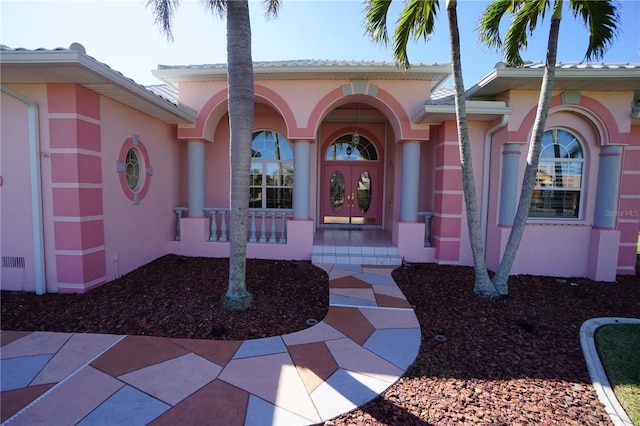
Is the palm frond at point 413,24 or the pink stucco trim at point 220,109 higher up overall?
the palm frond at point 413,24

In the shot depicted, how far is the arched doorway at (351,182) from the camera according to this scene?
9664 millimetres

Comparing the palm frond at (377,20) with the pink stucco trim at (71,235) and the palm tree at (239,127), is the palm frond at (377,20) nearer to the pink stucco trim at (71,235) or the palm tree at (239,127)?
the palm tree at (239,127)

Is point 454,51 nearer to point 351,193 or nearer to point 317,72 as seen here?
point 317,72

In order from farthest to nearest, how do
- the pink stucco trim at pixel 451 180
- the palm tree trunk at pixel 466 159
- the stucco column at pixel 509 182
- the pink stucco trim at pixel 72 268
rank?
1. the pink stucco trim at pixel 451 180
2. the stucco column at pixel 509 182
3. the pink stucco trim at pixel 72 268
4. the palm tree trunk at pixel 466 159

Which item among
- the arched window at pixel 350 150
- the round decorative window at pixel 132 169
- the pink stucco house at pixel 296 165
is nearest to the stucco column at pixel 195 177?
the pink stucco house at pixel 296 165

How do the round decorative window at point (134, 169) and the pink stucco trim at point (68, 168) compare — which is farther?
the round decorative window at point (134, 169)

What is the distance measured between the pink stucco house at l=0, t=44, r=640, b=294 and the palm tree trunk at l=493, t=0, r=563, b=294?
3.11ft

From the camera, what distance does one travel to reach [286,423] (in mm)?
2240

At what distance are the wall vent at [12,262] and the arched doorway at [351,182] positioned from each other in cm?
732

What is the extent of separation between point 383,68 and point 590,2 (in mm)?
3431

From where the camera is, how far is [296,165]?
6.75m

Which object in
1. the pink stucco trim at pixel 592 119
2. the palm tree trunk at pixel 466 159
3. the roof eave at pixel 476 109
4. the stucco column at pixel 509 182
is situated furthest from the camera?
the stucco column at pixel 509 182

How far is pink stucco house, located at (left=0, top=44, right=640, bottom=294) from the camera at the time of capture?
14.9 ft

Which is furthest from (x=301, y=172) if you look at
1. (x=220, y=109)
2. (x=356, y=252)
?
(x=220, y=109)
